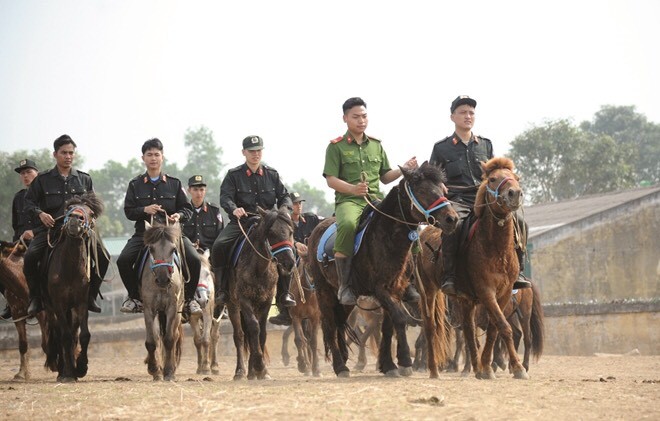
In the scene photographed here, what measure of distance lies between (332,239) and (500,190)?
8.85 feet

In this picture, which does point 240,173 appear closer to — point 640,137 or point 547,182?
point 547,182

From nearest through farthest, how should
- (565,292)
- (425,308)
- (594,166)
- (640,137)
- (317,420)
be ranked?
(317,420) < (425,308) < (565,292) < (594,166) < (640,137)

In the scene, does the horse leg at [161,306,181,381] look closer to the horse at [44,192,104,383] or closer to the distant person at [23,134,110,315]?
the horse at [44,192,104,383]

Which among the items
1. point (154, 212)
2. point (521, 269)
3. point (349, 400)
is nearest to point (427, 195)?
point (521, 269)

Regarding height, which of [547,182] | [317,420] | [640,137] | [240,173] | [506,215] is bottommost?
[317,420]

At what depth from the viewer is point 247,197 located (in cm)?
1451

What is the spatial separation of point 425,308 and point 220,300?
306cm

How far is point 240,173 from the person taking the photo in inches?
571

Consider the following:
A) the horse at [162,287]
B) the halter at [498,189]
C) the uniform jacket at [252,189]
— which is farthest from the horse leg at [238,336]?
the halter at [498,189]

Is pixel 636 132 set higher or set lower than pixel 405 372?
higher

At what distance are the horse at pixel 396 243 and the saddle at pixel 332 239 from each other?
7 centimetres

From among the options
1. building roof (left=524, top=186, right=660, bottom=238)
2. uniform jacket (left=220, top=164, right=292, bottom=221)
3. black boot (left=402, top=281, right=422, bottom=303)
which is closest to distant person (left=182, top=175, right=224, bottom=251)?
uniform jacket (left=220, top=164, right=292, bottom=221)

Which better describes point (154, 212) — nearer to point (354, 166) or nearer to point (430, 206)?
point (354, 166)

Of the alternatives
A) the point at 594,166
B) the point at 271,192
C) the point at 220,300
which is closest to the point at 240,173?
the point at 271,192
